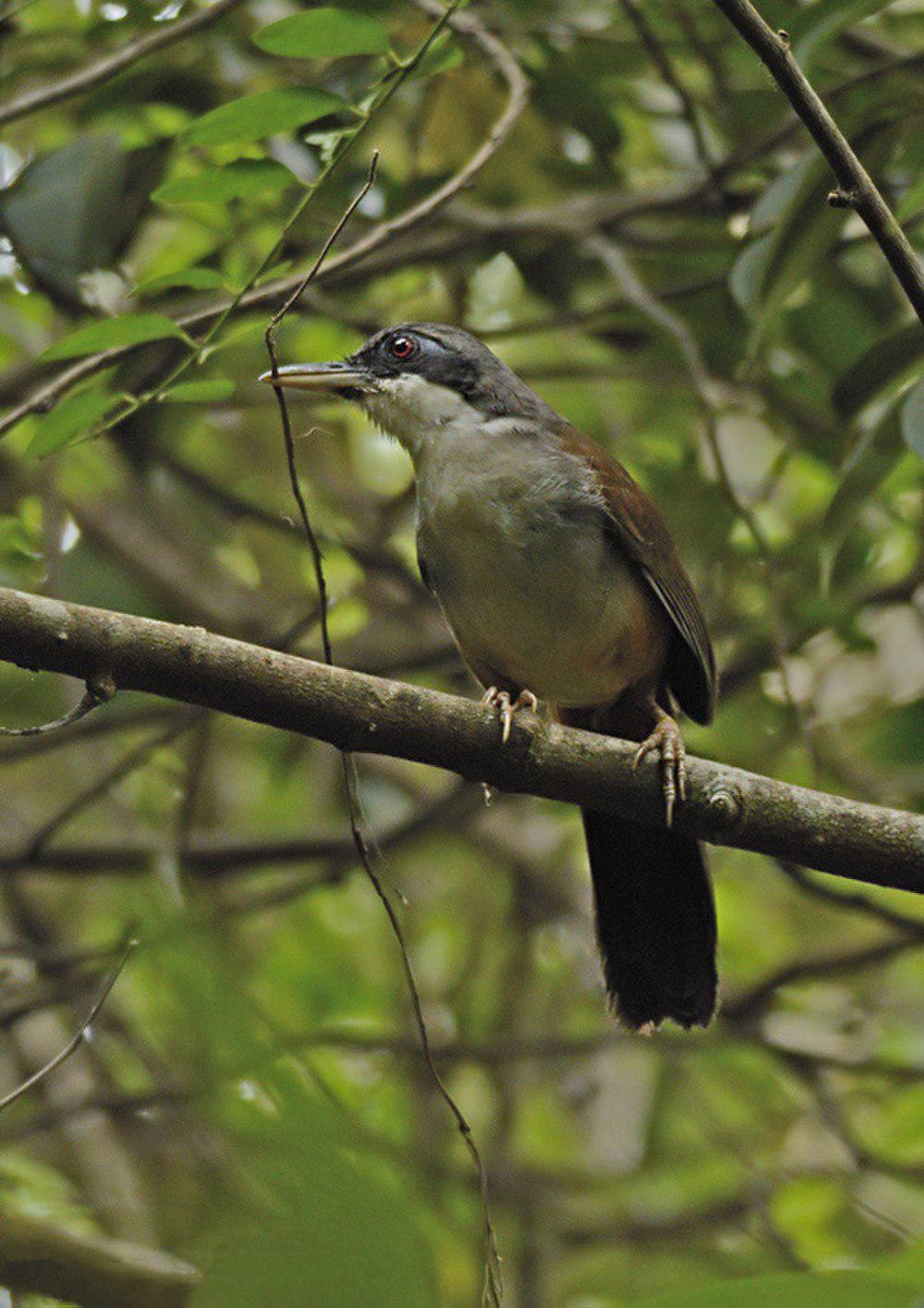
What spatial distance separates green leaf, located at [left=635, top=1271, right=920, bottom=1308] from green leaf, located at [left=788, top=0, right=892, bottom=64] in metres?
Answer: 2.77

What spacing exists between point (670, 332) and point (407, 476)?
209 centimetres

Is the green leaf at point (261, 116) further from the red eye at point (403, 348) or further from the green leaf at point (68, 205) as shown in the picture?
the red eye at point (403, 348)

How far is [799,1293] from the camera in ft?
2.27

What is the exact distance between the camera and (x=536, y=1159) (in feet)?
19.3

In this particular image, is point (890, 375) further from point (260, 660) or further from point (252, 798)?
point (252, 798)

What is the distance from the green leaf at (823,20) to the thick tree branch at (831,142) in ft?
2.62

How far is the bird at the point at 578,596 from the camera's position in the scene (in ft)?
12.1

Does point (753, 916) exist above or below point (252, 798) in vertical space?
below

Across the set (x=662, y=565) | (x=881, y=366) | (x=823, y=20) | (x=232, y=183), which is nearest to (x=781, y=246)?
(x=881, y=366)

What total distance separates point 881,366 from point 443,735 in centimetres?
159

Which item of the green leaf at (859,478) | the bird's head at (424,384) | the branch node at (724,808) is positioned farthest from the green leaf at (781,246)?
the branch node at (724,808)

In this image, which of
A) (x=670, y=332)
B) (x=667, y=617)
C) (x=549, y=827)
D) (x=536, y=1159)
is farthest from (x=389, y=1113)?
(x=670, y=332)

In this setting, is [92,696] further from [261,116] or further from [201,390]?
[261,116]

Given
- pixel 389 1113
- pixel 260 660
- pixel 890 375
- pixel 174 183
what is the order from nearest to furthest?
pixel 260 660, pixel 174 183, pixel 890 375, pixel 389 1113
